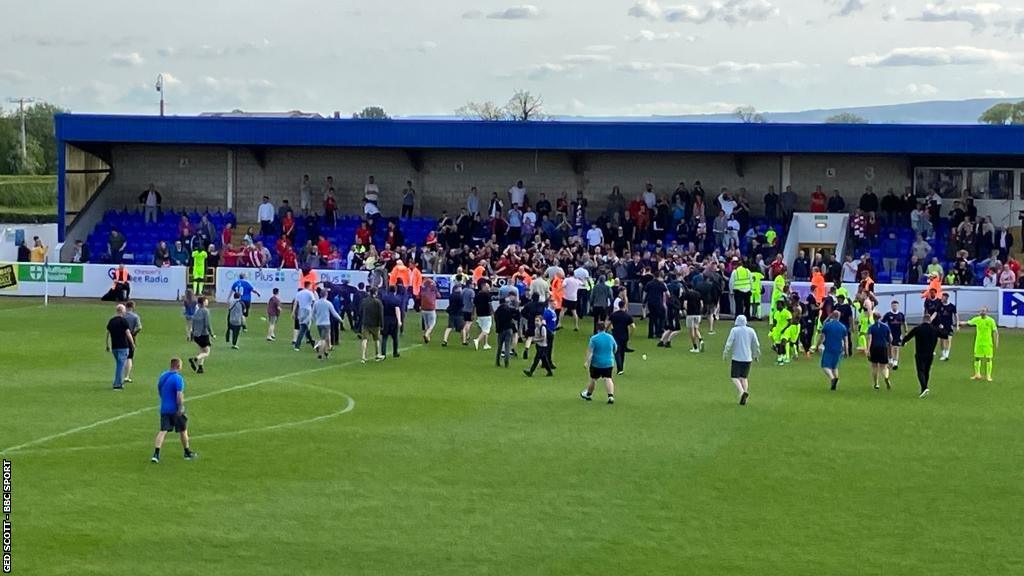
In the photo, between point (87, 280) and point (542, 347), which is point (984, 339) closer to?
point (542, 347)

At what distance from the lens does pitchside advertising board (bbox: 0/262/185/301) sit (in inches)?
1850

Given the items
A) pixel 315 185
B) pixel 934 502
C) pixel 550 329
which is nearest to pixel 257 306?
pixel 315 185

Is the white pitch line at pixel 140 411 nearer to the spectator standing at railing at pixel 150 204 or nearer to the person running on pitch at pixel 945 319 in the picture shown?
the person running on pitch at pixel 945 319

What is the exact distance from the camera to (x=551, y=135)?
5134cm

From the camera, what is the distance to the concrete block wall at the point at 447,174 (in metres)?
51.5

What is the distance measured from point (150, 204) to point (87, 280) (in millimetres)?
6755

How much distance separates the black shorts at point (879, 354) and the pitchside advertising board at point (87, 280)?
2535 centimetres

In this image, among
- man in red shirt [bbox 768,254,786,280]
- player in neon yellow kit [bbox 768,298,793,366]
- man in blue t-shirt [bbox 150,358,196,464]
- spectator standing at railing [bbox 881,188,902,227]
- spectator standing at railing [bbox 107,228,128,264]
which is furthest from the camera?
spectator standing at railing [bbox 107,228,128,264]

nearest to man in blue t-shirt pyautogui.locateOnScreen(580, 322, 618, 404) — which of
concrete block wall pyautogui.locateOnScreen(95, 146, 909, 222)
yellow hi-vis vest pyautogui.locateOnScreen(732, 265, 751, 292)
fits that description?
yellow hi-vis vest pyautogui.locateOnScreen(732, 265, 751, 292)

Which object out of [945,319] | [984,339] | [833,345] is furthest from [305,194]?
[984,339]

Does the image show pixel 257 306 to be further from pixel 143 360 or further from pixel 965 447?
pixel 965 447

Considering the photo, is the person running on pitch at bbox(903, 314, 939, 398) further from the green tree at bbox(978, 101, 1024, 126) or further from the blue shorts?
the green tree at bbox(978, 101, 1024, 126)

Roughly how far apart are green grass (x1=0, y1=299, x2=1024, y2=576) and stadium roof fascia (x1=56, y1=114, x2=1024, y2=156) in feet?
63.7

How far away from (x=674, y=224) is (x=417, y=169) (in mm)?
10253
